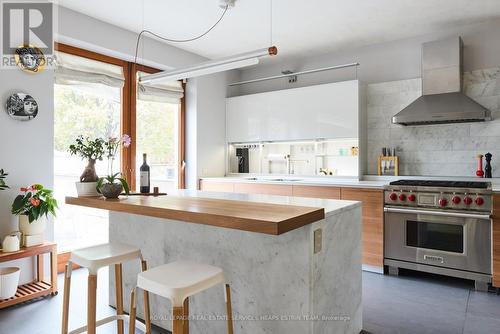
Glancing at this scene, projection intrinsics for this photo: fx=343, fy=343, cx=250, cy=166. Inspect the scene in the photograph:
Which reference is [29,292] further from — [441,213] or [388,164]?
[388,164]

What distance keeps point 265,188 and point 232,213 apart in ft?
9.03

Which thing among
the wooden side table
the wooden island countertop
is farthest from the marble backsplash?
the wooden side table

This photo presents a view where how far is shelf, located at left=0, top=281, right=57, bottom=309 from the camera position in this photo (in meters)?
2.70

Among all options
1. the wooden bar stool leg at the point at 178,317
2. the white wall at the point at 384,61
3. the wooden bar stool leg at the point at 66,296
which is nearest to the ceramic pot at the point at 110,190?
the wooden bar stool leg at the point at 66,296

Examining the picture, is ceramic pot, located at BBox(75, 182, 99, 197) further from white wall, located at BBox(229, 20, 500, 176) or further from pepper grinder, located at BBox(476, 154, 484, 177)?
pepper grinder, located at BBox(476, 154, 484, 177)

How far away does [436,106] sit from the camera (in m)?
3.71

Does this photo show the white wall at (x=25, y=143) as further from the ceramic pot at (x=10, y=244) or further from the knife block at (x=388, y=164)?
the knife block at (x=388, y=164)

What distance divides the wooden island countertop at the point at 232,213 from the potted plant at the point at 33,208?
103cm

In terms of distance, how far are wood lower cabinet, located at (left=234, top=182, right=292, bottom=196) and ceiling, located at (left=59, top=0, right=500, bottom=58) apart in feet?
5.96

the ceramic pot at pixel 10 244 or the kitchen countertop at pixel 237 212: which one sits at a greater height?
the kitchen countertop at pixel 237 212

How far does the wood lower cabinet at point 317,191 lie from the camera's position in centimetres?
380

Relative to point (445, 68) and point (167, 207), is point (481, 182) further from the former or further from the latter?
point (167, 207)

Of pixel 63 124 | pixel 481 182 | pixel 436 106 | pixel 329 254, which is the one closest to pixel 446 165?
pixel 481 182

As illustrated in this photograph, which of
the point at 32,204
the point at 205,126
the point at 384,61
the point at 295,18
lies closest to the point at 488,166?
the point at 384,61
